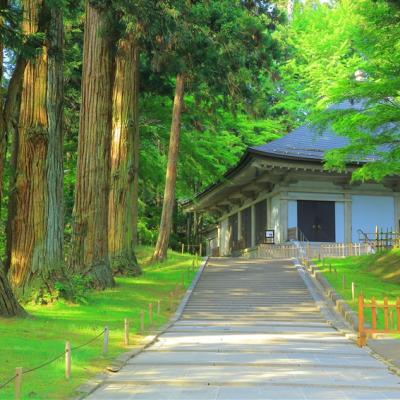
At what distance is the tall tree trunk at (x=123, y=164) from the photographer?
21344 mm

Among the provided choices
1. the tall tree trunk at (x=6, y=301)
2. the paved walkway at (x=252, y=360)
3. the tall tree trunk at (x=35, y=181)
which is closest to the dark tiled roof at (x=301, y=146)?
the paved walkway at (x=252, y=360)

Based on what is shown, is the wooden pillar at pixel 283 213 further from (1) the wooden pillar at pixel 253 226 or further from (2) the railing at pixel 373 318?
(2) the railing at pixel 373 318

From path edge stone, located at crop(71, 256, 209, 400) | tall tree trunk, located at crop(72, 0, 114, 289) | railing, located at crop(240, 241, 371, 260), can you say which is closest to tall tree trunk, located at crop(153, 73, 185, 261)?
tall tree trunk, located at crop(72, 0, 114, 289)

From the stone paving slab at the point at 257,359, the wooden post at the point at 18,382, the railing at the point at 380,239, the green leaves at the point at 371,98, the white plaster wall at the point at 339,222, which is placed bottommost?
the stone paving slab at the point at 257,359

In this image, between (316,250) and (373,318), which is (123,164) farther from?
(316,250)

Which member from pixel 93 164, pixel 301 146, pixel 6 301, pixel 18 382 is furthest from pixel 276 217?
pixel 18 382

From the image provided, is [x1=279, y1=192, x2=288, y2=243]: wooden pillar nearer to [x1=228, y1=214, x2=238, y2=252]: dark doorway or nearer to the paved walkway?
[x1=228, y1=214, x2=238, y2=252]: dark doorway

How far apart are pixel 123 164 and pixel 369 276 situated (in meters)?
9.82

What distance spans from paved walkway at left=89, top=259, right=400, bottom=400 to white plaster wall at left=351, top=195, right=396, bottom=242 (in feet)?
51.0

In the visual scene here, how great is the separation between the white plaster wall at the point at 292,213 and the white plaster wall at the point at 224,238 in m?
13.3

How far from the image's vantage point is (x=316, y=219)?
108ft

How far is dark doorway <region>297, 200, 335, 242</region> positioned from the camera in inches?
1293

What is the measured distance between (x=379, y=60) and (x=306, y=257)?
12744mm

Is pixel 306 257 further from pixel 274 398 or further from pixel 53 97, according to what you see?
pixel 274 398
